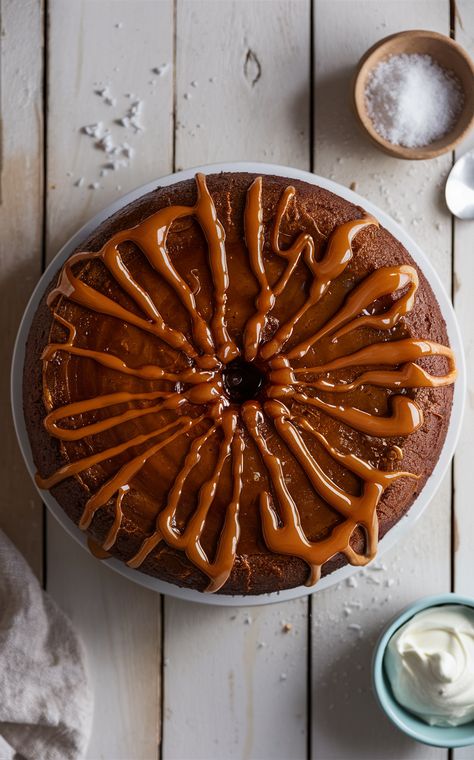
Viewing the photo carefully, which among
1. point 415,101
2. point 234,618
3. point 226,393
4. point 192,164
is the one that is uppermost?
point 415,101

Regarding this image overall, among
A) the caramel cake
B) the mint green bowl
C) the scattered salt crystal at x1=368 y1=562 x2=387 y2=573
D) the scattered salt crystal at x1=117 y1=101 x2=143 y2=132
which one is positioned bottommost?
the mint green bowl

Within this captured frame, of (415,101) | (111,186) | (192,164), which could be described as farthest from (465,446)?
(111,186)

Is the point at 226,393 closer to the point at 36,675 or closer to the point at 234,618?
the point at 234,618

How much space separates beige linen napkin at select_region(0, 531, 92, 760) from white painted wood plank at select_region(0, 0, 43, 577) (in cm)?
8

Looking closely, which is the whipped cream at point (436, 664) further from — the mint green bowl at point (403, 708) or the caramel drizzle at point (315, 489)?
the caramel drizzle at point (315, 489)

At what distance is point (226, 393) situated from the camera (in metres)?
1.67

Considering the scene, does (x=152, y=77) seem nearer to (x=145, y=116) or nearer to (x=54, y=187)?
(x=145, y=116)

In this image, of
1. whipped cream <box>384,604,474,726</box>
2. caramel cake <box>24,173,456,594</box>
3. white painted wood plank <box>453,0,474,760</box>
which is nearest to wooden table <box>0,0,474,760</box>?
white painted wood plank <box>453,0,474,760</box>

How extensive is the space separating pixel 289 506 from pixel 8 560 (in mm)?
746

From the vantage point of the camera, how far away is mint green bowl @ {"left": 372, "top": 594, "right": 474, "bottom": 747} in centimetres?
191

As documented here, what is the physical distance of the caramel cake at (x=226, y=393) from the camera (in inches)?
64.0

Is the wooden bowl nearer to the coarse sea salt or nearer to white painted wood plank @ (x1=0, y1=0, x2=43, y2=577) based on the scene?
the coarse sea salt

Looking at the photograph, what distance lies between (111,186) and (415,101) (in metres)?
0.72

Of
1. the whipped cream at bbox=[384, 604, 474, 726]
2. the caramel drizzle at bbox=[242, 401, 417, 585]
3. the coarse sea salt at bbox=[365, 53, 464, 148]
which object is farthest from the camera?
the coarse sea salt at bbox=[365, 53, 464, 148]
